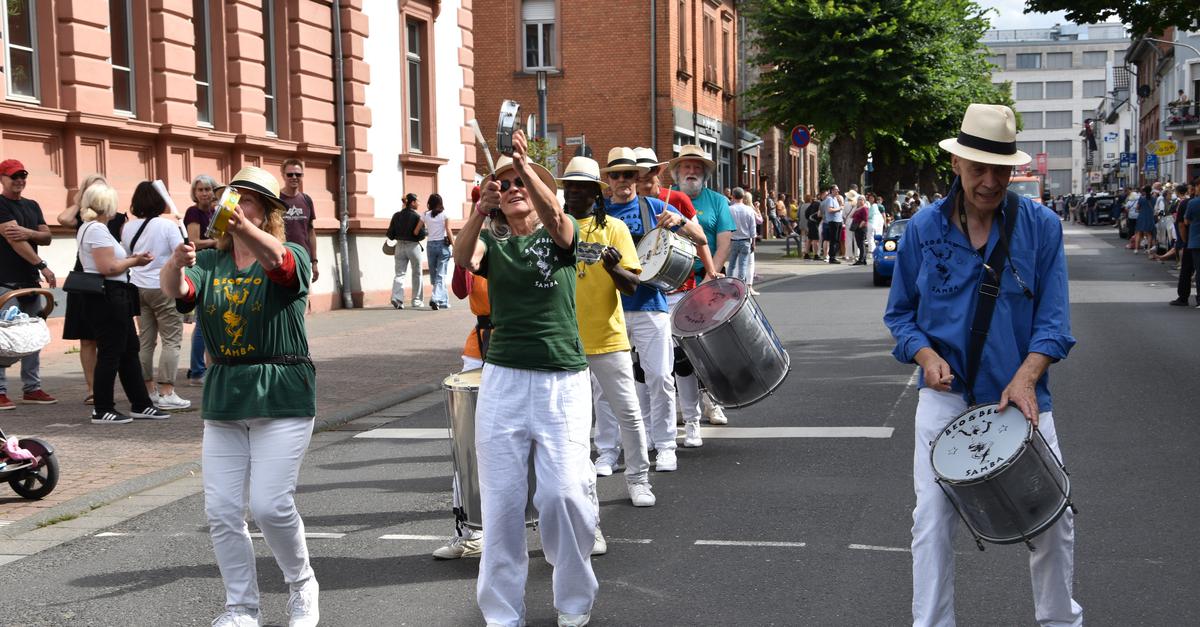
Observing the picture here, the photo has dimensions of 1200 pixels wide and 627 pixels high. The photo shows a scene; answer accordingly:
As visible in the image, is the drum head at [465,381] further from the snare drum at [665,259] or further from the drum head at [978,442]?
the drum head at [978,442]

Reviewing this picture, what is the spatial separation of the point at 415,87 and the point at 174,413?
529 inches

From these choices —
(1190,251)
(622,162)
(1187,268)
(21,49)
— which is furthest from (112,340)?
(1187,268)

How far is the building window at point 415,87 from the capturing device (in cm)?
2258

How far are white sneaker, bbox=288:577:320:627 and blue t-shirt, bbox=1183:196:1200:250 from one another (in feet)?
51.8

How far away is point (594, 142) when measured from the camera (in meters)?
36.2

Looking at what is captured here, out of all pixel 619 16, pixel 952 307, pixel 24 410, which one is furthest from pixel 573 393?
pixel 619 16

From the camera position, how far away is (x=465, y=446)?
18.2 feet

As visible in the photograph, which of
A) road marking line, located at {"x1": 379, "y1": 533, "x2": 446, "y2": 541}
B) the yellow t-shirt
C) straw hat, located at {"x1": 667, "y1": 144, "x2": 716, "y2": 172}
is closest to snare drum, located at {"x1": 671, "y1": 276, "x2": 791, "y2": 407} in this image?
the yellow t-shirt

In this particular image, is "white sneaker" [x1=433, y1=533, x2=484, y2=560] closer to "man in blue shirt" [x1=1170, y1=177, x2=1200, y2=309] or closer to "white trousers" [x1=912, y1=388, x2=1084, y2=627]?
"white trousers" [x1=912, y1=388, x2=1084, y2=627]

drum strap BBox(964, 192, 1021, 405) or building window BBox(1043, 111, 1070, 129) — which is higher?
building window BBox(1043, 111, 1070, 129)

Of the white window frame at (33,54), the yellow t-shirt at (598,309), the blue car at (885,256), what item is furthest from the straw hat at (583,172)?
the blue car at (885,256)

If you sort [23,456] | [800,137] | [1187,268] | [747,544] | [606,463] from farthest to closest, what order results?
[800,137] < [1187,268] < [606,463] < [23,456] < [747,544]

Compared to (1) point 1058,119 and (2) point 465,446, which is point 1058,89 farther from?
(2) point 465,446

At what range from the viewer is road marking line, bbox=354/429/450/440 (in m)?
9.12
